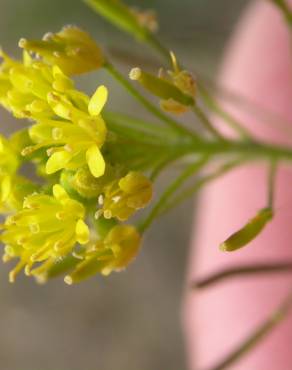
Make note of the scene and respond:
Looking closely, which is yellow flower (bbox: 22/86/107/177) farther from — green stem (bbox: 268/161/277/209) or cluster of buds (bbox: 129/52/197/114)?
green stem (bbox: 268/161/277/209)

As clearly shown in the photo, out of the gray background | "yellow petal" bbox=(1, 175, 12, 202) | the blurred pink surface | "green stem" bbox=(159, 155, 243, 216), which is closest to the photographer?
"yellow petal" bbox=(1, 175, 12, 202)

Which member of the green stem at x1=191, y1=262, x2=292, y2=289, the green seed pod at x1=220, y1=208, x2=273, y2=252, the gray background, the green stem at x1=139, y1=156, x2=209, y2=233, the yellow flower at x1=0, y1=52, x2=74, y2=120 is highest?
the yellow flower at x1=0, y1=52, x2=74, y2=120

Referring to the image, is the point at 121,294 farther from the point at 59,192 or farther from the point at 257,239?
the point at 59,192

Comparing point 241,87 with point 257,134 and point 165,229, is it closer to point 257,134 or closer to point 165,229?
point 257,134

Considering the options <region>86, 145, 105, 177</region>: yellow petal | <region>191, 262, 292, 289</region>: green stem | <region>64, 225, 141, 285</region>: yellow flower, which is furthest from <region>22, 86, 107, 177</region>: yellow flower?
<region>191, 262, 292, 289</region>: green stem

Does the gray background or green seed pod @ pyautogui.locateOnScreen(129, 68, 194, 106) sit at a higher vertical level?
green seed pod @ pyautogui.locateOnScreen(129, 68, 194, 106)

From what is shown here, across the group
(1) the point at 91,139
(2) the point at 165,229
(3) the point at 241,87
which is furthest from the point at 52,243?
(2) the point at 165,229

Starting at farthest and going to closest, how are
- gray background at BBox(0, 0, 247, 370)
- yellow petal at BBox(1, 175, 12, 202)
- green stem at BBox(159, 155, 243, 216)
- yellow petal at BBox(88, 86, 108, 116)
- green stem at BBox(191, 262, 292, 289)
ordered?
gray background at BBox(0, 0, 247, 370)
green stem at BBox(191, 262, 292, 289)
green stem at BBox(159, 155, 243, 216)
yellow petal at BBox(1, 175, 12, 202)
yellow petal at BBox(88, 86, 108, 116)
